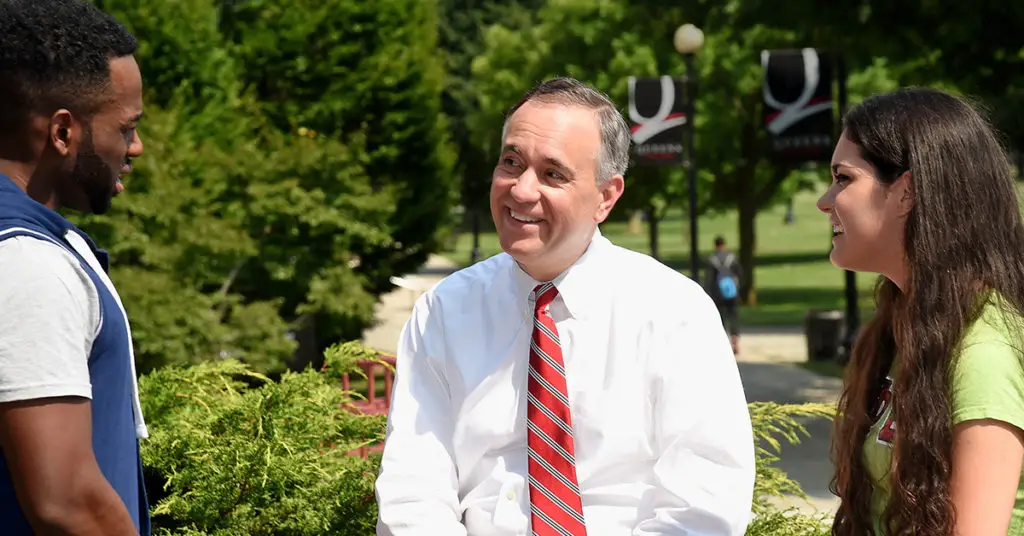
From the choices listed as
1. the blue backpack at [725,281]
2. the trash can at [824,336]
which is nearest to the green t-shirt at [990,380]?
the trash can at [824,336]

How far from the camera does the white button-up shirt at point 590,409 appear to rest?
9.71 feet

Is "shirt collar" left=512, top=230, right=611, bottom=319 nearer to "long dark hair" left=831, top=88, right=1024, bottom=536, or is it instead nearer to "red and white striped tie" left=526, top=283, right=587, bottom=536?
"red and white striped tie" left=526, top=283, right=587, bottom=536

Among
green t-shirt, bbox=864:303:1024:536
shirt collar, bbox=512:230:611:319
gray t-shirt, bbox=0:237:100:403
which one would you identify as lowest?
green t-shirt, bbox=864:303:1024:536

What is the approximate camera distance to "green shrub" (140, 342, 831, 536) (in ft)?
13.2

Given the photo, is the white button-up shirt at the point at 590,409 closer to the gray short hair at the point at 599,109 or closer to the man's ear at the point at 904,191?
the gray short hair at the point at 599,109

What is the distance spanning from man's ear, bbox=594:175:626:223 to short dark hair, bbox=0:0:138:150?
1.24 meters

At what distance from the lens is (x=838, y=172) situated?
2971 millimetres

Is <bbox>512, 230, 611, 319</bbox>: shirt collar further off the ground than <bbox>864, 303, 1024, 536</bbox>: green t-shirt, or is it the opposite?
<bbox>512, 230, 611, 319</bbox>: shirt collar

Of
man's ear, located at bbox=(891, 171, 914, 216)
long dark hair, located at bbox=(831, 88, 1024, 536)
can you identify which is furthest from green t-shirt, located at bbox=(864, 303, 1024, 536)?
man's ear, located at bbox=(891, 171, 914, 216)

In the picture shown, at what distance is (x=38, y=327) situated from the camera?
7.07ft

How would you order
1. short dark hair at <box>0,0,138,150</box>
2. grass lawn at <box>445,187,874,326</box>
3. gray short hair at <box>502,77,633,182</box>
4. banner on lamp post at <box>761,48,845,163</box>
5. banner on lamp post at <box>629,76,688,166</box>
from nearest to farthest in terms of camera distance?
short dark hair at <box>0,0,138,150</box>, gray short hair at <box>502,77,633,182</box>, banner on lamp post at <box>761,48,845,163</box>, banner on lamp post at <box>629,76,688,166</box>, grass lawn at <box>445,187,874,326</box>

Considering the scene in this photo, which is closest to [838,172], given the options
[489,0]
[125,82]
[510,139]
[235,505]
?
[510,139]

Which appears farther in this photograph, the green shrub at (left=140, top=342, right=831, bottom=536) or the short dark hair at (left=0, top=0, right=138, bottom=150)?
the green shrub at (left=140, top=342, right=831, bottom=536)

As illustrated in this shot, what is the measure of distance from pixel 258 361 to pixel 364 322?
6.81 m
